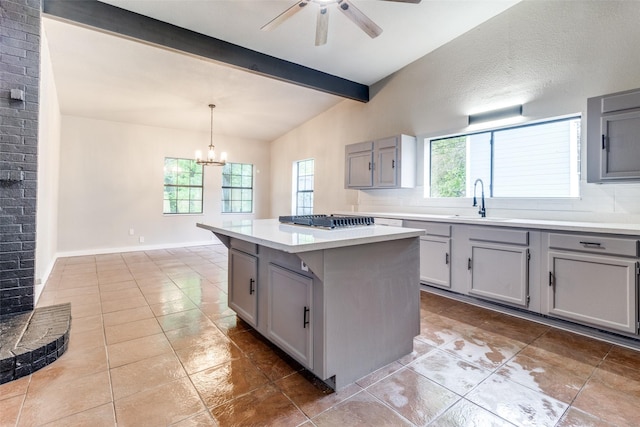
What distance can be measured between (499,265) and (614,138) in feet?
4.64

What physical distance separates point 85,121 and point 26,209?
4144 mm

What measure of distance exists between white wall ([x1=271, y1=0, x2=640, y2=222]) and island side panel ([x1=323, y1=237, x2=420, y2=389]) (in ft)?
7.19

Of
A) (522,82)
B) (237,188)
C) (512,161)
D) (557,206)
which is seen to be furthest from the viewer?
(237,188)

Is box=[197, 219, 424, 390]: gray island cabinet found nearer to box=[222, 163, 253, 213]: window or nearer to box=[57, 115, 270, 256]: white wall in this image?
box=[57, 115, 270, 256]: white wall

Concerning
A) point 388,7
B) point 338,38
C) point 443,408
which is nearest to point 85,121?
point 338,38

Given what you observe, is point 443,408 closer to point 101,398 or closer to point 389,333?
point 389,333

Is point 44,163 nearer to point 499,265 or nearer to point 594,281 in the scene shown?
point 499,265

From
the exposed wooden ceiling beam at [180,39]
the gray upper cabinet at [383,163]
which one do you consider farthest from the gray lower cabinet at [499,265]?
the exposed wooden ceiling beam at [180,39]

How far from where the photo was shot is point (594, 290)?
96.7 inches

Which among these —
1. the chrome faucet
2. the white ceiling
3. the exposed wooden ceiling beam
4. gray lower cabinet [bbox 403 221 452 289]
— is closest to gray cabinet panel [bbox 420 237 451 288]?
gray lower cabinet [bbox 403 221 452 289]

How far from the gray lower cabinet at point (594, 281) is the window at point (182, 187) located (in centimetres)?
670

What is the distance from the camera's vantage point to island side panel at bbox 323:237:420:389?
1.75 metres

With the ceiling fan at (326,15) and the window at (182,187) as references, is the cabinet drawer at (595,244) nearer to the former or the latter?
the ceiling fan at (326,15)

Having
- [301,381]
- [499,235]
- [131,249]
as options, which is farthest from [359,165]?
[131,249]
